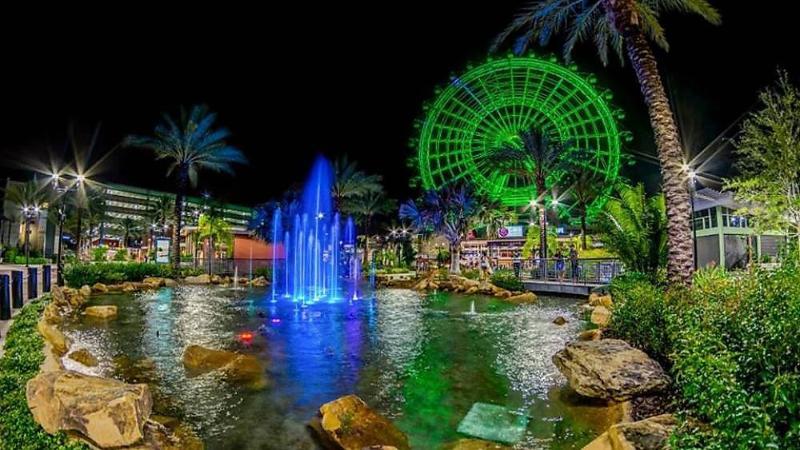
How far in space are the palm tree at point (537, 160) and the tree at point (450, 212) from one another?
5.63 m

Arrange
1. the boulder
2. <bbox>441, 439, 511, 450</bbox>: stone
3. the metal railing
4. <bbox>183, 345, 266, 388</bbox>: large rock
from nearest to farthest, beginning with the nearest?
<bbox>441, 439, 511, 450</bbox>: stone, <bbox>183, 345, 266, 388</bbox>: large rock, the boulder, the metal railing

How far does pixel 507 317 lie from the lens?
1497 centimetres

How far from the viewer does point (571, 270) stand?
23.2 metres

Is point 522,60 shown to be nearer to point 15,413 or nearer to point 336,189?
point 336,189

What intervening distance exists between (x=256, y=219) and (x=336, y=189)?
11.0m

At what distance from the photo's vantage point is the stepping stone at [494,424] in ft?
18.1

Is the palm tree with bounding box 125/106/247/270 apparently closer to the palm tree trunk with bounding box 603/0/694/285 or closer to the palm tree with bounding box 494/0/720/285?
the palm tree with bounding box 494/0/720/285

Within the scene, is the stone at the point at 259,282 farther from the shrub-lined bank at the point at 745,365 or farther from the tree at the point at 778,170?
the shrub-lined bank at the point at 745,365

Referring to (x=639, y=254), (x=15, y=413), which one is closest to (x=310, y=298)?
(x=639, y=254)

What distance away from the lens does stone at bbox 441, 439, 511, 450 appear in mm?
5171

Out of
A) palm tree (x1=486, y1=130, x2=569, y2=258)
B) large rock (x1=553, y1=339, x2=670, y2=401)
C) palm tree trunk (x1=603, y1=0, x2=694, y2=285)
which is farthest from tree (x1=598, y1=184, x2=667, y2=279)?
palm tree (x1=486, y1=130, x2=569, y2=258)

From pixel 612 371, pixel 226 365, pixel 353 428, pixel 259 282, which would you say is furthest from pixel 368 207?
pixel 353 428

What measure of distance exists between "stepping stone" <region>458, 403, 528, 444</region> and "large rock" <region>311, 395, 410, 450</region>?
88 cm

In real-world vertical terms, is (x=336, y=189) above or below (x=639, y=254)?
above
